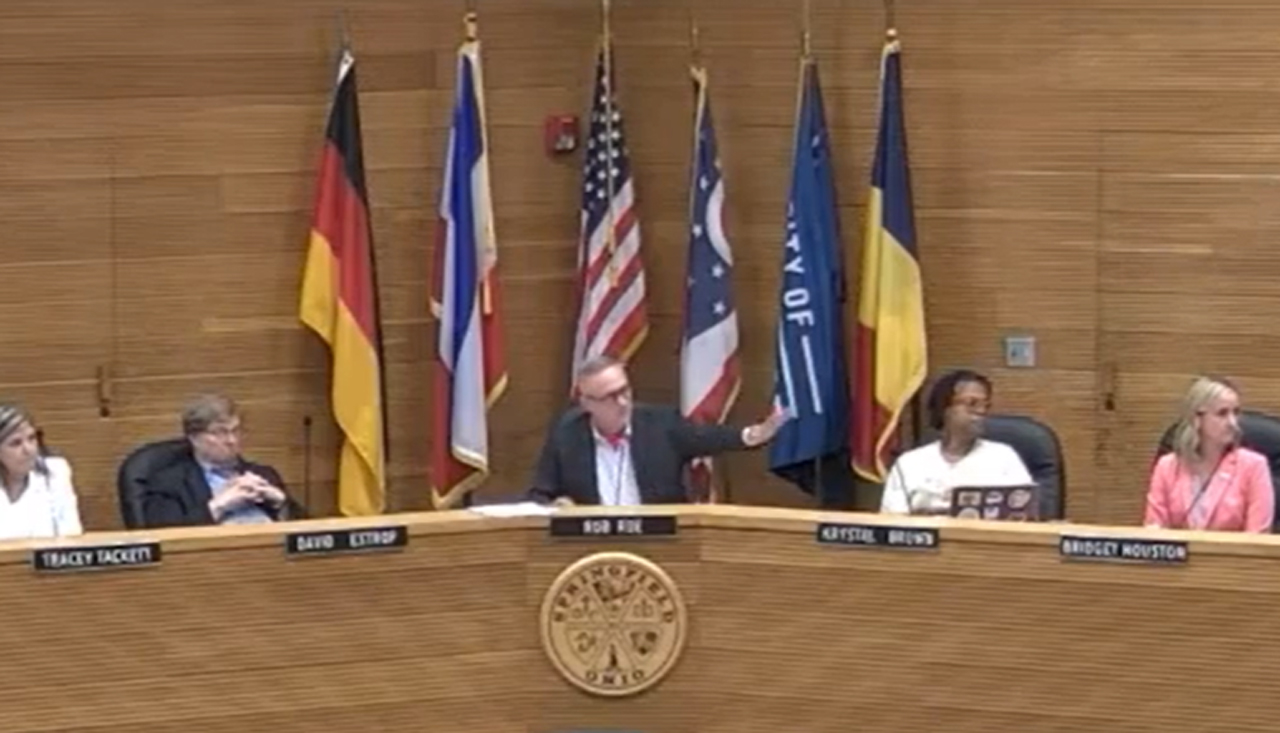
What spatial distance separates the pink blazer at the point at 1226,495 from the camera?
7.56 m

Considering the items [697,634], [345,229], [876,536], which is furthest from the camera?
[345,229]

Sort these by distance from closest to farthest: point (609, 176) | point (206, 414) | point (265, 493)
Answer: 1. point (265, 493)
2. point (206, 414)
3. point (609, 176)

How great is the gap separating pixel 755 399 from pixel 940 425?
144 centimetres

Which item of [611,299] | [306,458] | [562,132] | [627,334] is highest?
[562,132]

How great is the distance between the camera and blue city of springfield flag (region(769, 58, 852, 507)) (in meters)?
8.95

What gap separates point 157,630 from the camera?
6652 mm

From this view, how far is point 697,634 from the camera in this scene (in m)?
6.84

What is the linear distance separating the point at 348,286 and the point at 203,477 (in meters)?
1.21

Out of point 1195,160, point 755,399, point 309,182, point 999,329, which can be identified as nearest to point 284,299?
point 309,182

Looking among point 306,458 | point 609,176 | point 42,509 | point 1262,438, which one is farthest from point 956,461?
point 42,509

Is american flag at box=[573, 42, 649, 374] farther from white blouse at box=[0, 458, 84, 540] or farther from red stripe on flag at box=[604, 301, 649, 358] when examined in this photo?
white blouse at box=[0, 458, 84, 540]

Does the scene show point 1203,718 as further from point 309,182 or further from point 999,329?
point 309,182

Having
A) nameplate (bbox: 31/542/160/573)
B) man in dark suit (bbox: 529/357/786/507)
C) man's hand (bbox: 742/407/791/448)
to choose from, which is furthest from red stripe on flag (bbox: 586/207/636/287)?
nameplate (bbox: 31/542/160/573)

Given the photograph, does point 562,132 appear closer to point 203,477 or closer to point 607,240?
point 607,240
